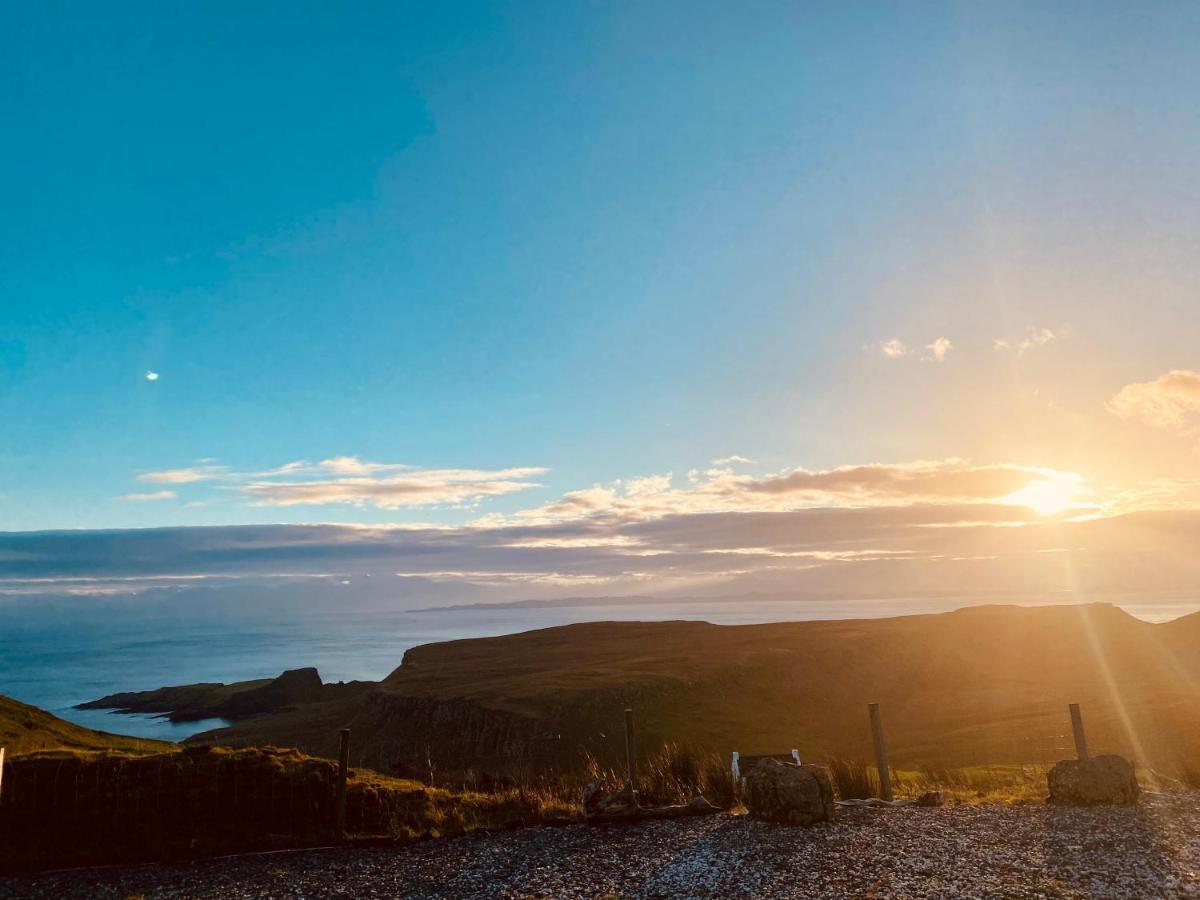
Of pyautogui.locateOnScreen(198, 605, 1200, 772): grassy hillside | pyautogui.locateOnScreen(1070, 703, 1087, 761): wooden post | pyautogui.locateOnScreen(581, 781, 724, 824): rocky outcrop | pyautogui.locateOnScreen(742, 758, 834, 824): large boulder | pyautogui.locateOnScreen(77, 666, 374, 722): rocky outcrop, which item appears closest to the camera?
pyautogui.locateOnScreen(742, 758, 834, 824): large boulder

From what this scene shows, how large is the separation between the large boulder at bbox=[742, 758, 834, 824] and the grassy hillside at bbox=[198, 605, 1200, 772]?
20.9 meters

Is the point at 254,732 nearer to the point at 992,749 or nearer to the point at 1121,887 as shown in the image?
the point at 992,749

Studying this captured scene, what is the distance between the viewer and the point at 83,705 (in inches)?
7082

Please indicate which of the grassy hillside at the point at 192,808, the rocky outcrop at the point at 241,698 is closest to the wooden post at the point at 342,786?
the grassy hillside at the point at 192,808

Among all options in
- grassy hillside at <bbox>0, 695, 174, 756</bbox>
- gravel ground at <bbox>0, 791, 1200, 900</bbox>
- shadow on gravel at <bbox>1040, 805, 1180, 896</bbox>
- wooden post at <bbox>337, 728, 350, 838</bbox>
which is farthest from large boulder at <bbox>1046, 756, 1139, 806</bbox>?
grassy hillside at <bbox>0, 695, 174, 756</bbox>

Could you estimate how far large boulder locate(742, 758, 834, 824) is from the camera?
695 inches

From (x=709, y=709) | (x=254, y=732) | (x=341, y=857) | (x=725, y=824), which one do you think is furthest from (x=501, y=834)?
(x=254, y=732)

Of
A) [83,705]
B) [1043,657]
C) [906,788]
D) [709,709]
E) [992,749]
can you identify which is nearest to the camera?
[906,788]

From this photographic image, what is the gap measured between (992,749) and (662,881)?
2424 inches

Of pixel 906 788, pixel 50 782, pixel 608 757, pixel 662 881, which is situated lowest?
pixel 608 757

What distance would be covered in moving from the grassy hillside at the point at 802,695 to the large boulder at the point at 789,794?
2090cm

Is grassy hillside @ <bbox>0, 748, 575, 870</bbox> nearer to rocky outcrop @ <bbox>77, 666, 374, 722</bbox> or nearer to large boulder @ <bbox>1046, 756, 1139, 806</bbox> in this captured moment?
large boulder @ <bbox>1046, 756, 1139, 806</bbox>

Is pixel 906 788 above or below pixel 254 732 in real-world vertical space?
above

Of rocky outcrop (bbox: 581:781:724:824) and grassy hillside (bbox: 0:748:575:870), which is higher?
grassy hillside (bbox: 0:748:575:870)
